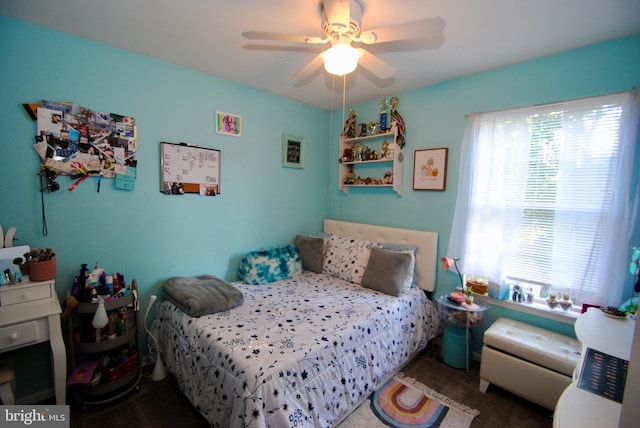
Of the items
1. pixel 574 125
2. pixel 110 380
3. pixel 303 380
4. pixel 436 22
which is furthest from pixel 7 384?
pixel 574 125

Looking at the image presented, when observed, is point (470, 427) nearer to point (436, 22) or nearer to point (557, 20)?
point (436, 22)

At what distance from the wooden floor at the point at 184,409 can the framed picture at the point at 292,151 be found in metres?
2.28

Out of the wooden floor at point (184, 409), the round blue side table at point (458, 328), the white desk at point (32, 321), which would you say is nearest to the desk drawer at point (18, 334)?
the white desk at point (32, 321)

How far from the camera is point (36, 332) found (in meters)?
1.50

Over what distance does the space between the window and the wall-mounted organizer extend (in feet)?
8.75

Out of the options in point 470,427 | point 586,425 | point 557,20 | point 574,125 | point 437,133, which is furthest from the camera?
point 437,133

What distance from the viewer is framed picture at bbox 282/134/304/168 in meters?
3.09

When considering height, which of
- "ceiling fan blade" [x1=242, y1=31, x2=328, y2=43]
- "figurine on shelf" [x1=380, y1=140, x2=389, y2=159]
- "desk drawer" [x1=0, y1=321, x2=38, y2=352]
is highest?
"ceiling fan blade" [x1=242, y1=31, x2=328, y2=43]

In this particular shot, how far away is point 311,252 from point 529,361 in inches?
79.0

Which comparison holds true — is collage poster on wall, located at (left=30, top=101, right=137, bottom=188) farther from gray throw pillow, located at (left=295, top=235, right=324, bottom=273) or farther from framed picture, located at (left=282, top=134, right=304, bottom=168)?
gray throw pillow, located at (left=295, top=235, right=324, bottom=273)

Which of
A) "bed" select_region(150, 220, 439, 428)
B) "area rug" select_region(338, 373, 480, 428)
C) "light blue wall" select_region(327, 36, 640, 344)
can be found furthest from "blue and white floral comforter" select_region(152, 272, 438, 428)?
"light blue wall" select_region(327, 36, 640, 344)

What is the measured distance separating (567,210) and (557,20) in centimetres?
123

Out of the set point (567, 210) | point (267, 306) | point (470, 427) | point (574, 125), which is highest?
point (574, 125)

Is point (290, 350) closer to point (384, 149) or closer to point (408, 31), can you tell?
point (408, 31)
